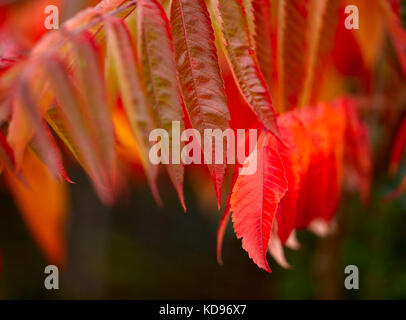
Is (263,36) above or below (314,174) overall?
above

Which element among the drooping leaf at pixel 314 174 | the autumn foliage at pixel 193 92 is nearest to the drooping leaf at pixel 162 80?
the autumn foliage at pixel 193 92

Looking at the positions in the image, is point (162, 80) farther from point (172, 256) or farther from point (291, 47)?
point (172, 256)

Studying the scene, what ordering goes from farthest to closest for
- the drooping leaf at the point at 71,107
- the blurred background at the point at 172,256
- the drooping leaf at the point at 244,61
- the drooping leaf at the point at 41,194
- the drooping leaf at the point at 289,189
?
the blurred background at the point at 172,256, the drooping leaf at the point at 41,194, the drooping leaf at the point at 289,189, the drooping leaf at the point at 244,61, the drooping leaf at the point at 71,107

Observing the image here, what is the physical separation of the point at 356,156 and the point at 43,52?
0.59 metres

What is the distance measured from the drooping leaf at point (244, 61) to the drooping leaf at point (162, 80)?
66 millimetres

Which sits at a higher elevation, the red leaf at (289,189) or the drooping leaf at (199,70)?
the drooping leaf at (199,70)

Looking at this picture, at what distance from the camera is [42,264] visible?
9.07 ft

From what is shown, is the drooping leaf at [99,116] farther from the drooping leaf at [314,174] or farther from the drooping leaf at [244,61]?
the drooping leaf at [314,174]

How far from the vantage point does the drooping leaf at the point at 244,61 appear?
0.42 metres

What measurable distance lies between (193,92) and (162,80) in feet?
0.14

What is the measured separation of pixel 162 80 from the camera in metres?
0.39

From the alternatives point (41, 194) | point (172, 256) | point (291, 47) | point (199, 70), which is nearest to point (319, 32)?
point (291, 47)

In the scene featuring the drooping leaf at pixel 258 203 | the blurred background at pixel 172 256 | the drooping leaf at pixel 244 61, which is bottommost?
the blurred background at pixel 172 256

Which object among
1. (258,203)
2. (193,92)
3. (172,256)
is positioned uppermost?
(193,92)
